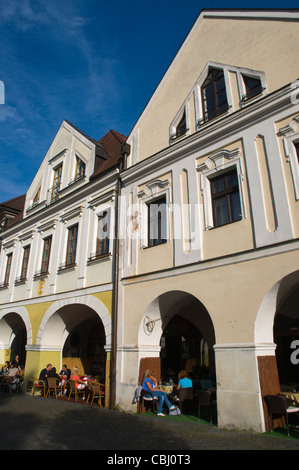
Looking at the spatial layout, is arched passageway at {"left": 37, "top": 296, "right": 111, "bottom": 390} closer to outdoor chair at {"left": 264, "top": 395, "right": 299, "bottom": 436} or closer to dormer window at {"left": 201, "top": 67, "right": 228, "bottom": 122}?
outdoor chair at {"left": 264, "top": 395, "right": 299, "bottom": 436}

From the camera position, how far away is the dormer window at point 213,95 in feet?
33.6

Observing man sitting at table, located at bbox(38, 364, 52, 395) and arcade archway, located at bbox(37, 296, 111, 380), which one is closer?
arcade archway, located at bbox(37, 296, 111, 380)

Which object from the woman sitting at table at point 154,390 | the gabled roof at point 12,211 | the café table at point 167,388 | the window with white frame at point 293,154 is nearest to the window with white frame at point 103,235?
the woman sitting at table at point 154,390

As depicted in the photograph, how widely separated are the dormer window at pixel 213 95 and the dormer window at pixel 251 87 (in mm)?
663

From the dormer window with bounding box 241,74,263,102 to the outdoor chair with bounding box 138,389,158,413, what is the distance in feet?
28.1

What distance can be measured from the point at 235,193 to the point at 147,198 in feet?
11.0

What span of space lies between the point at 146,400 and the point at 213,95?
30.5 ft

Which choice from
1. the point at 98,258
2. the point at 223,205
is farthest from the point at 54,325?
the point at 223,205

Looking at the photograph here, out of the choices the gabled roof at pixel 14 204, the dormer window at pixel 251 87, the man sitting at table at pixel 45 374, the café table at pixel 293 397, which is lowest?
the café table at pixel 293 397

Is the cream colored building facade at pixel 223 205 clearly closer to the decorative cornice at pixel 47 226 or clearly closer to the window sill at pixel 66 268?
the window sill at pixel 66 268

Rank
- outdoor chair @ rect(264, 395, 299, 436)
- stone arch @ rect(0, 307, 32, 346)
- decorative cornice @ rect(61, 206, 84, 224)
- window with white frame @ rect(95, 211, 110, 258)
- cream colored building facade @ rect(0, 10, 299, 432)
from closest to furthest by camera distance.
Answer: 1. outdoor chair @ rect(264, 395, 299, 436)
2. cream colored building facade @ rect(0, 10, 299, 432)
3. window with white frame @ rect(95, 211, 110, 258)
4. decorative cornice @ rect(61, 206, 84, 224)
5. stone arch @ rect(0, 307, 32, 346)

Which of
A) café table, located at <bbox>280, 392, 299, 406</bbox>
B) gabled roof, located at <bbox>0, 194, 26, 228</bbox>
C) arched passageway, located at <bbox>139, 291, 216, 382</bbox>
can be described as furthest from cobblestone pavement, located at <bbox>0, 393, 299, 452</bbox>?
gabled roof, located at <bbox>0, 194, 26, 228</bbox>

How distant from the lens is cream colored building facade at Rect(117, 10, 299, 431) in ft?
25.2
